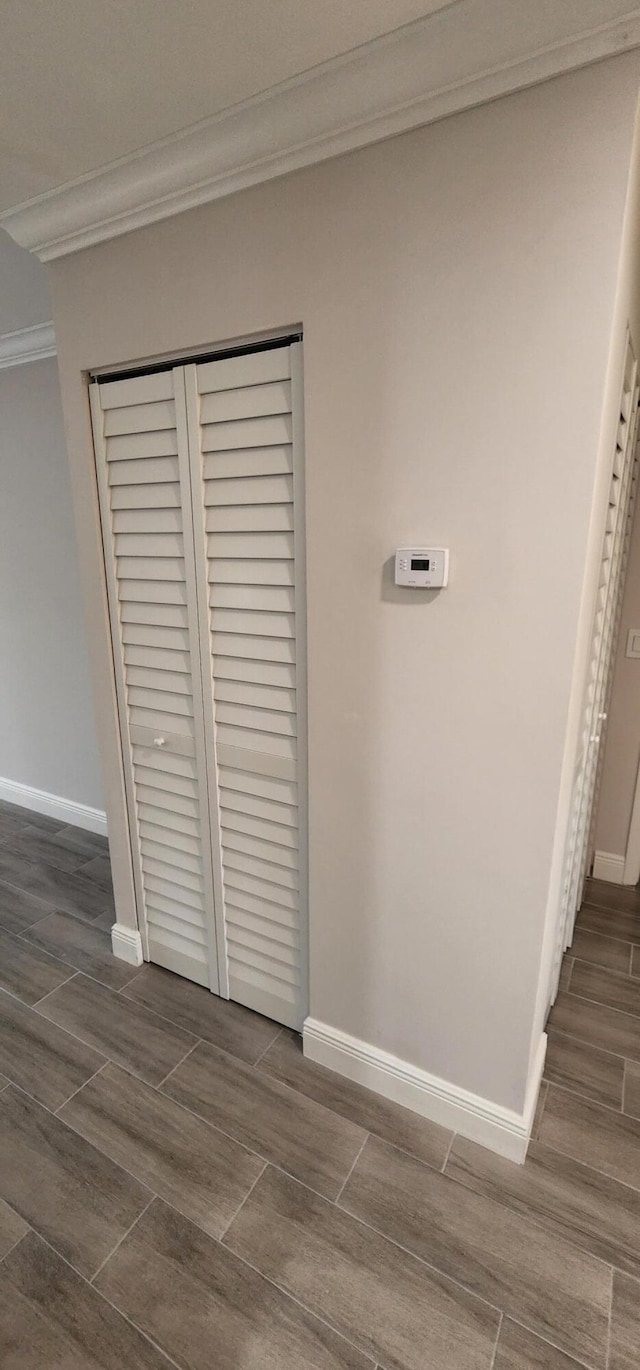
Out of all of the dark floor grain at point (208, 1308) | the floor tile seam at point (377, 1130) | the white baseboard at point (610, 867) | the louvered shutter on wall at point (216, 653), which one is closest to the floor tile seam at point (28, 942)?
the louvered shutter on wall at point (216, 653)

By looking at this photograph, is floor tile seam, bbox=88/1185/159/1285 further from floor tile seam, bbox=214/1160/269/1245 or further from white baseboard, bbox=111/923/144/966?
white baseboard, bbox=111/923/144/966

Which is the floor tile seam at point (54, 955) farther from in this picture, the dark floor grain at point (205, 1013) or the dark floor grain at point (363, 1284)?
the dark floor grain at point (363, 1284)

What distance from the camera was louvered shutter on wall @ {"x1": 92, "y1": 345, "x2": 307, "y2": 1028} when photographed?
4.65 feet

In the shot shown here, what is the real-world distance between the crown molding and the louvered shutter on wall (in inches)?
41.4

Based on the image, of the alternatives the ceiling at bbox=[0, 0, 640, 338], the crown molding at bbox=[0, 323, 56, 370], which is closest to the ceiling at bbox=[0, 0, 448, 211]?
the ceiling at bbox=[0, 0, 640, 338]

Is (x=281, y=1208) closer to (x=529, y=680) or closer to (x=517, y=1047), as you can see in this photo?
(x=517, y=1047)

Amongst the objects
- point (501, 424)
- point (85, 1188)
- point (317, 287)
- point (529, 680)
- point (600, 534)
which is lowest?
point (85, 1188)

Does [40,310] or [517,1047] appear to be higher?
[40,310]

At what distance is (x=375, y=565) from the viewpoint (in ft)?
4.18

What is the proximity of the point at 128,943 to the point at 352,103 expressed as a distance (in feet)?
7.79

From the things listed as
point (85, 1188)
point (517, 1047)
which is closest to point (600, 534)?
point (517, 1047)

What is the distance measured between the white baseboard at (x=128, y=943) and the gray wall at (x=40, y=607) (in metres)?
1.01

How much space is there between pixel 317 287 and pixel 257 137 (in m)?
0.30

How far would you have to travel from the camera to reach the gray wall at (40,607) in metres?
2.59
